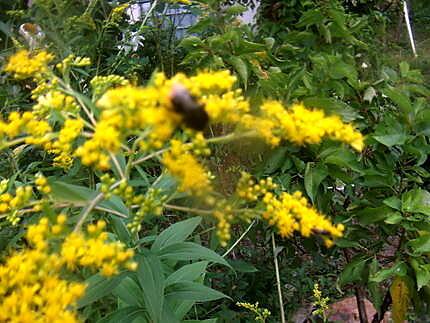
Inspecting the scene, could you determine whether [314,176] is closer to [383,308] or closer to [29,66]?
[383,308]

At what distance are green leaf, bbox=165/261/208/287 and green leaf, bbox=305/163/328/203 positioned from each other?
49 centimetres

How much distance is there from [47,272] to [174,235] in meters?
0.66

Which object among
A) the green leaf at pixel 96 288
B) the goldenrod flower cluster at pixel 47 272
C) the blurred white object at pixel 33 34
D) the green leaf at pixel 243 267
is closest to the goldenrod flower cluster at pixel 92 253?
the goldenrod flower cluster at pixel 47 272

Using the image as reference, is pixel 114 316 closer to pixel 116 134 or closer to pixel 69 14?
pixel 116 134

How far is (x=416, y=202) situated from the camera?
2.01 meters

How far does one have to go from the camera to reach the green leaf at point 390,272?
2.02m

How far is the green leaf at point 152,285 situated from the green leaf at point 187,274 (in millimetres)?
207

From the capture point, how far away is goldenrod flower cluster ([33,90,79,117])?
1156 millimetres

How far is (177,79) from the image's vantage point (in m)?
0.96

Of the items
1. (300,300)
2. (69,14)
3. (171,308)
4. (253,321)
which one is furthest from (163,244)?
(300,300)

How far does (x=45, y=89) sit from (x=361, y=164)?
1246 mm

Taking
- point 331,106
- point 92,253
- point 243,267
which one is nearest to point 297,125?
point 92,253

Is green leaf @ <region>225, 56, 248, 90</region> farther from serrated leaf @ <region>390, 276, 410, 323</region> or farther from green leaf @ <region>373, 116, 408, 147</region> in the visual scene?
serrated leaf @ <region>390, 276, 410, 323</region>

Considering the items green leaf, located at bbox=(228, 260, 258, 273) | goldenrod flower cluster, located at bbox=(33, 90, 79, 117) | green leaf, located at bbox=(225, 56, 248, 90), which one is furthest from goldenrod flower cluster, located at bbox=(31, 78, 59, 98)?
green leaf, located at bbox=(228, 260, 258, 273)
